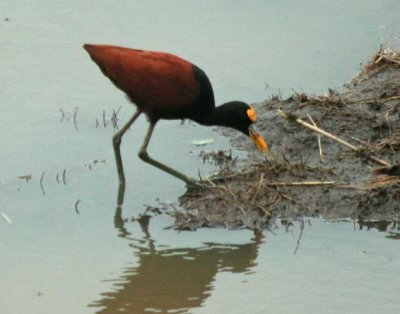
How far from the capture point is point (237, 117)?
939cm

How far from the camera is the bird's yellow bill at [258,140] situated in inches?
370

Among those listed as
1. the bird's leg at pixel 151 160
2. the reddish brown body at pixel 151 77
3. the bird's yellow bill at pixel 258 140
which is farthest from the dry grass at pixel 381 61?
the bird's leg at pixel 151 160

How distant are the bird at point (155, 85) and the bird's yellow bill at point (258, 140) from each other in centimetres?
36

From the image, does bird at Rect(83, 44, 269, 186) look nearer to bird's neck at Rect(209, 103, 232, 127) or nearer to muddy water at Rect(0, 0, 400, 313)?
bird's neck at Rect(209, 103, 232, 127)

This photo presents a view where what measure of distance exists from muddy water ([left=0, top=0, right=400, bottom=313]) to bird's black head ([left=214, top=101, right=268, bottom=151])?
381 mm

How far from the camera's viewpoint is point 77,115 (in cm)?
1019

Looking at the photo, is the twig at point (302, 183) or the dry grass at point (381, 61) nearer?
the twig at point (302, 183)

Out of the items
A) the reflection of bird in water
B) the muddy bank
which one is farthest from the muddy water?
the muddy bank

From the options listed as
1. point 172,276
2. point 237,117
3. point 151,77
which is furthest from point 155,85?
point 172,276

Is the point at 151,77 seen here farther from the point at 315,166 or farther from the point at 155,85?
the point at 315,166

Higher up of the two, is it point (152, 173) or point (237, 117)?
point (237, 117)

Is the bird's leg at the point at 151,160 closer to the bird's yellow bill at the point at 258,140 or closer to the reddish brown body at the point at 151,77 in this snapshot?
the reddish brown body at the point at 151,77

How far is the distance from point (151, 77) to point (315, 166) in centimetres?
131

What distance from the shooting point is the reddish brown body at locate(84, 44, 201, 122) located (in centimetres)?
906
